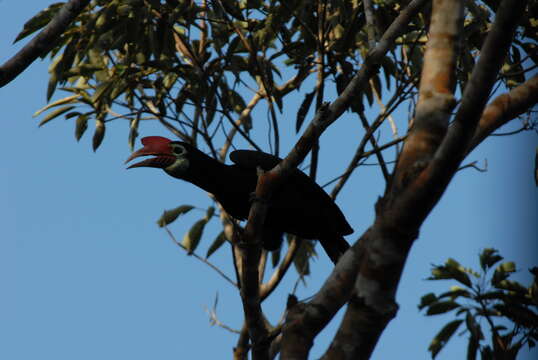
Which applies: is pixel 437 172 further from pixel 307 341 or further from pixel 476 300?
pixel 476 300

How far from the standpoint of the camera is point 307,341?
2.07 meters

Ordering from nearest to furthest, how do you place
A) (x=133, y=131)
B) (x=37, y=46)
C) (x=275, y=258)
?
1. (x=37, y=46)
2. (x=133, y=131)
3. (x=275, y=258)

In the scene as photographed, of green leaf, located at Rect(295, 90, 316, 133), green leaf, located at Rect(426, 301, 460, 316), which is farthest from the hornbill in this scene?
green leaf, located at Rect(426, 301, 460, 316)

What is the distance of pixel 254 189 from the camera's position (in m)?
4.36

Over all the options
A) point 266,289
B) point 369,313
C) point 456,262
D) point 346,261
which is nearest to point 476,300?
point 456,262

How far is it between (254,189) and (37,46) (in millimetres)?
1801

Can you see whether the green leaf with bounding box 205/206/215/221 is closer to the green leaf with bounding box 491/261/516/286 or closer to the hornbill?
the hornbill

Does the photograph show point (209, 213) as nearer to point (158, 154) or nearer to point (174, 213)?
point (174, 213)

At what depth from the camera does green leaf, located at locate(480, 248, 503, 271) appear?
15.5 ft

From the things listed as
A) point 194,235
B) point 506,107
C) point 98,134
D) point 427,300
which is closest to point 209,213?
point 194,235

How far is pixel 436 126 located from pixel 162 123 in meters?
4.08

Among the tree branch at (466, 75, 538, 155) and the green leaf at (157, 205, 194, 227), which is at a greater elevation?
the green leaf at (157, 205, 194, 227)

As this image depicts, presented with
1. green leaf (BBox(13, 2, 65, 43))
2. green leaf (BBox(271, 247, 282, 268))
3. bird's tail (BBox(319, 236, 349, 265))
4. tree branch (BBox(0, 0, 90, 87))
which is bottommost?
tree branch (BBox(0, 0, 90, 87))

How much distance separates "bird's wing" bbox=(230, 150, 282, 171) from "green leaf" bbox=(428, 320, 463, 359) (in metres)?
1.82
